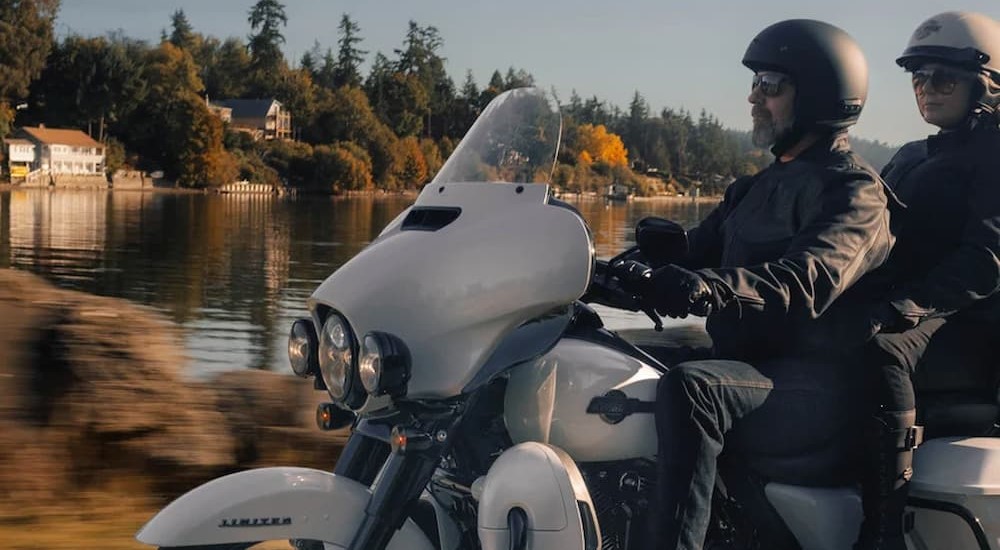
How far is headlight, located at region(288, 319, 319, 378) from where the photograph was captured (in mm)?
3139

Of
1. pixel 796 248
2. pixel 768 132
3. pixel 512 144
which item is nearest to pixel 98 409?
pixel 512 144

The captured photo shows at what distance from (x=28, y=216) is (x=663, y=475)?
64.4 metres

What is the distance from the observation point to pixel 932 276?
144 inches

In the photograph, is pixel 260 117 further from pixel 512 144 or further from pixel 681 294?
pixel 681 294

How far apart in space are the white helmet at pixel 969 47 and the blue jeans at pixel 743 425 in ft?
3.97

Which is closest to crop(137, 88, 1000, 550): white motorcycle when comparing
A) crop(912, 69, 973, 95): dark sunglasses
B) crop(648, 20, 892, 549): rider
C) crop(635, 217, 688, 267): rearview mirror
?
crop(648, 20, 892, 549): rider

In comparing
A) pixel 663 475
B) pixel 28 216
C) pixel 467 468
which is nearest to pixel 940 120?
pixel 663 475

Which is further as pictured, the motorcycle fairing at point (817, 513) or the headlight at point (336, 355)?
the motorcycle fairing at point (817, 513)

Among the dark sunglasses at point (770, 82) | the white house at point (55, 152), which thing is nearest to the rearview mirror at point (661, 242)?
the dark sunglasses at point (770, 82)

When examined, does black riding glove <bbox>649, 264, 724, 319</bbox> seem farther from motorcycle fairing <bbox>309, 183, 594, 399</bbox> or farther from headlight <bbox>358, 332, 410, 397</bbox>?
headlight <bbox>358, 332, 410, 397</bbox>

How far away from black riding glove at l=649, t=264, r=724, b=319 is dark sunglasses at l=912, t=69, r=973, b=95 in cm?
161

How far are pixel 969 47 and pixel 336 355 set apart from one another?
7.62 feet

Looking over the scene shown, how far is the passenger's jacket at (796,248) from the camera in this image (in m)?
3.14

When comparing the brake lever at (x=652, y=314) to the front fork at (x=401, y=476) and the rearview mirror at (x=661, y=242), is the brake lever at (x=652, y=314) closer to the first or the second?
the rearview mirror at (x=661, y=242)
